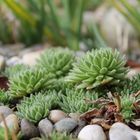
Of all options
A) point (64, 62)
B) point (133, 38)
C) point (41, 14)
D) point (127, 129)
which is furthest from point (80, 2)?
point (127, 129)

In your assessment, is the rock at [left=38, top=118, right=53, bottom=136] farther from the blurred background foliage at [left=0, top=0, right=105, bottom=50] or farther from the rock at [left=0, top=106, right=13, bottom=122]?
the blurred background foliage at [left=0, top=0, right=105, bottom=50]

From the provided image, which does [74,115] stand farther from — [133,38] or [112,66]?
Answer: [133,38]

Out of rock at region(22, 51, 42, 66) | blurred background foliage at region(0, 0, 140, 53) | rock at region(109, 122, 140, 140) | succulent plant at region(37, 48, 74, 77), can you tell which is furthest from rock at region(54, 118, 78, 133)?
blurred background foliage at region(0, 0, 140, 53)

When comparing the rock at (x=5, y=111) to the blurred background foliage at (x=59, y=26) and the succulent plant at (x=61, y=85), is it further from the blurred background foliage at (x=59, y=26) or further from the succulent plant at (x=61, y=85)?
the blurred background foliage at (x=59, y=26)

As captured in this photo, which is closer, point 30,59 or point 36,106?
point 36,106

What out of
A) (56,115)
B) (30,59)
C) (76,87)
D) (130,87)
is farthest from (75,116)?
(30,59)

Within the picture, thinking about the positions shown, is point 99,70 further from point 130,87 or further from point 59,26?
point 59,26
